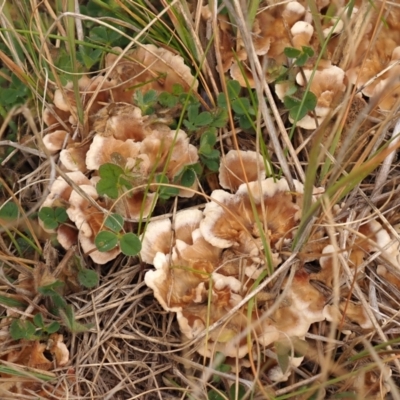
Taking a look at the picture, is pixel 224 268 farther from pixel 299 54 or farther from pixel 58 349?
pixel 299 54

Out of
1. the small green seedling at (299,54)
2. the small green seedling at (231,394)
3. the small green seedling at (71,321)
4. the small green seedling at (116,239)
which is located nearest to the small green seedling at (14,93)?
the small green seedling at (116,239)

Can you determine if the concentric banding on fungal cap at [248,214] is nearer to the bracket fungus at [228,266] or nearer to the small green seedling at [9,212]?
the bracket fungus at [228,266]

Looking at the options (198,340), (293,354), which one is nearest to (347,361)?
(293,354)

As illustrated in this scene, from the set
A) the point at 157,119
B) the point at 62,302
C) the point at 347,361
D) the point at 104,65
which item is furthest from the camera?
the point at 104,65

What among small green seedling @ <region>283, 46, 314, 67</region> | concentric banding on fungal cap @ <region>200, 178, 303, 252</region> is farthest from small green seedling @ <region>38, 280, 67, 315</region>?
small green seedling @ <region>283, 46, 314, 67</region>

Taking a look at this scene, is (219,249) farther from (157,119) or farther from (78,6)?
(78,6)

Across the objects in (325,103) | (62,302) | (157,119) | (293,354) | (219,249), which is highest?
(325,103)
